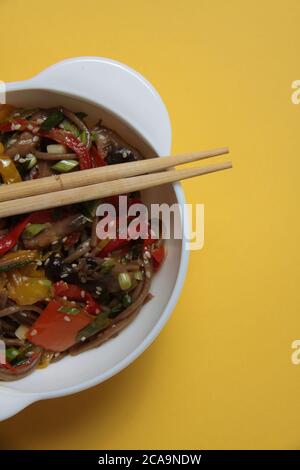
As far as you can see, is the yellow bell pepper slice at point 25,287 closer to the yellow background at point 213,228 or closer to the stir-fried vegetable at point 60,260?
the stir-fried vegetable at point 60,260

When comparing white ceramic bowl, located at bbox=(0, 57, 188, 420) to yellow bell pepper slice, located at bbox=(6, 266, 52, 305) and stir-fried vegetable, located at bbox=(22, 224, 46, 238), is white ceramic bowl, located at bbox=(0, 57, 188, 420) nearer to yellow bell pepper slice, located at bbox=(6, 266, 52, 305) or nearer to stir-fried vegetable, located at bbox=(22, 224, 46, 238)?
yellow bell pepper slice, located at bbox=(6, 266, 52, 305)

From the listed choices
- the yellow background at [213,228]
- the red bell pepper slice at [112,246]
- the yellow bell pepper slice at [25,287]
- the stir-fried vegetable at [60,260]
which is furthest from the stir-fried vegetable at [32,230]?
the yellow background at [213,228]

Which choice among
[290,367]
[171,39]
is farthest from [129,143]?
[290,367]

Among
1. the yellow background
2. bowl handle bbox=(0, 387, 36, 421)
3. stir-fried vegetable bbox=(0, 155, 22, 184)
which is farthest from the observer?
the yellow background

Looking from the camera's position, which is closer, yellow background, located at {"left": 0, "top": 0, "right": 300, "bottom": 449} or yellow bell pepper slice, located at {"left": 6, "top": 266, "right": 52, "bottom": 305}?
yellow bell pepper slice, located at {"left": 6, "top": 266, "right": 52, "bottom": 305}

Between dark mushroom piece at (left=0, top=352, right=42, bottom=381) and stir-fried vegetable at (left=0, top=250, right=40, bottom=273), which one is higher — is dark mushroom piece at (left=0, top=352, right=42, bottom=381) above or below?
below

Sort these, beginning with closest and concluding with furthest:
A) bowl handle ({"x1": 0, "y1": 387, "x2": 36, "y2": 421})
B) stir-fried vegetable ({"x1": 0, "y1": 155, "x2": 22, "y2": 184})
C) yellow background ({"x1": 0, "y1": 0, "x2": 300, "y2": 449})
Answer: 1. bowl handle ({"x1": 0, "y1": 387, "x2": 36, "y2": 421})
2. stir-fried vegetable ({"x1": 0, "y1": 155, "x2": 22, "y2": 184})
3. yellow background ({"x1": 0, "y1": 0, "x2": 300, "y2": 449})

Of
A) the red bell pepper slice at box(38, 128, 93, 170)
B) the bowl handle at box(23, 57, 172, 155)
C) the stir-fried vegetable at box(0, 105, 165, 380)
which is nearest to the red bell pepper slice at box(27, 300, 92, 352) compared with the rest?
the stir-fried vegetable at box(0, 105, 165, 380)
